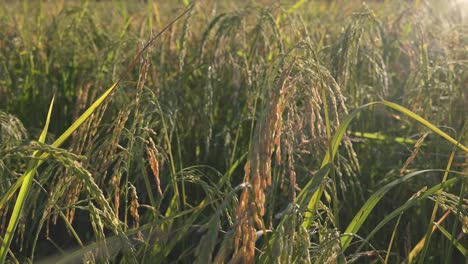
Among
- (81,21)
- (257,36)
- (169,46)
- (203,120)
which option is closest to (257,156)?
(203,120)

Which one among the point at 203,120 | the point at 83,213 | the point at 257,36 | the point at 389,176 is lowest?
the point at 83,213

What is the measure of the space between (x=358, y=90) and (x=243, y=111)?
Result: 0.33m

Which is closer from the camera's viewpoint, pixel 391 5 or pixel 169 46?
pixel 169 46

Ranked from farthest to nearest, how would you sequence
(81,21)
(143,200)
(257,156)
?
(81,21), (143,200), (257,156)

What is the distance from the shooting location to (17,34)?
2752 millimetres

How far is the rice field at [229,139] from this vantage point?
4.20 feet

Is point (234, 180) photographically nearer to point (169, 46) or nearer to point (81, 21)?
point (169, 46)

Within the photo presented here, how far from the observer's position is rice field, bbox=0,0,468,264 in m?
1.28

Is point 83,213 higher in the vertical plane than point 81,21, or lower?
lower

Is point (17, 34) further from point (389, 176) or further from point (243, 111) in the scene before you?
point (389, 176)

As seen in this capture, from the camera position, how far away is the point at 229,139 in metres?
1.95

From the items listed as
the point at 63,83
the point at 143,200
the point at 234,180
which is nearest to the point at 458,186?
the point at 234,180

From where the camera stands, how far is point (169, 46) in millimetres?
2510

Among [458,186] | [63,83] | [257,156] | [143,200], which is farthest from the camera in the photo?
[63,83]
